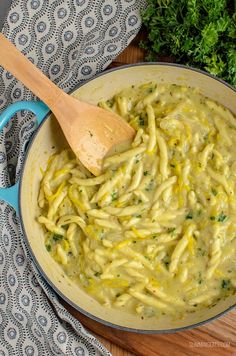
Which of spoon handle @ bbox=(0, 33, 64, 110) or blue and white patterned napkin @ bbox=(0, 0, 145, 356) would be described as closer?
spoon handle @ bbox=(0, 33, 64, 110)

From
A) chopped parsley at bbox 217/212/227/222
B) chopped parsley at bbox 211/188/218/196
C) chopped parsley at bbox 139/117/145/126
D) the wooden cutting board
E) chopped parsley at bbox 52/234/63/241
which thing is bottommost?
the wooden cutting board

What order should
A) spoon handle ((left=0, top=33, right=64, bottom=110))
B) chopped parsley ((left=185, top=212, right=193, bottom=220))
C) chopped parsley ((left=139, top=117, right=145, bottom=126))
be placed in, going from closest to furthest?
spoon handle ((left=0, top=33, right=64, bottom=110)), chopped parsley ((left=185, top=212, right=193, bottom=220)), chopped parsley ((left=139, top=117, right=145, bottom=126))

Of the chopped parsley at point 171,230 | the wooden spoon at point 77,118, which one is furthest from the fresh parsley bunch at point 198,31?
the chopped parsley at point 171,230

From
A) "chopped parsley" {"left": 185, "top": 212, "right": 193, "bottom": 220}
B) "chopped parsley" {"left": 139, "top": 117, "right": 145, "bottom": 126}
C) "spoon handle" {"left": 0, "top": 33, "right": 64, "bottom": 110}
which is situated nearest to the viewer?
"spoon handle" {"left": 0, "top": 33, "right": 64, "bottom": 110}

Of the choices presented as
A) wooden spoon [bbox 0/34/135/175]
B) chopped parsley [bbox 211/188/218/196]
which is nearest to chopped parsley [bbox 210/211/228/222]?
chopped parsley [bbox 211/188/218/196]

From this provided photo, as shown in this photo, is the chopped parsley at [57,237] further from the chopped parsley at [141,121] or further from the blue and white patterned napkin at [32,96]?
the chopped parsley at [141,121]

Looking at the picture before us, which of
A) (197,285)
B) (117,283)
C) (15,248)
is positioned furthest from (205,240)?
(15,248)

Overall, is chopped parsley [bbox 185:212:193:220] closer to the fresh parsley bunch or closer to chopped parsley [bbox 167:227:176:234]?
chopped parsley [bbox 167:227:176:234]
